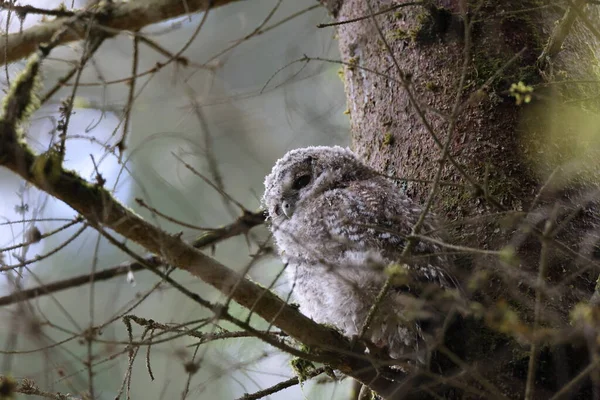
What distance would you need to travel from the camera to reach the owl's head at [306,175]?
323 centimetres

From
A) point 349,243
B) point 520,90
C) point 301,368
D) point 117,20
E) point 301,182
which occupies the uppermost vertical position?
point 117,20

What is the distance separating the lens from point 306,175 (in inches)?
136

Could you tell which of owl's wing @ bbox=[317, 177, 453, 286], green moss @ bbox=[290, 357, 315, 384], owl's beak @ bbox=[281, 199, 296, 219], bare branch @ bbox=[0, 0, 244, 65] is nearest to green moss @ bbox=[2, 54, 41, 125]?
bare branch @ bbox=[0, 0, 244, 65]

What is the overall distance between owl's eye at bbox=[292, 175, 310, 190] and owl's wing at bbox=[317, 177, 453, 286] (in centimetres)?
39

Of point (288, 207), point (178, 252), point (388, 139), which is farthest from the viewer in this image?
point (288, 207)

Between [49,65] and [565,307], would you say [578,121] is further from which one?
[49,65]

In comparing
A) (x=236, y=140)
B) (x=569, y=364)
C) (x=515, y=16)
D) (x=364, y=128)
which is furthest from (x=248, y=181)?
(x=569, y=364)

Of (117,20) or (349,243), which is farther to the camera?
(117,20)

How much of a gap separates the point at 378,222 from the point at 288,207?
0.77m

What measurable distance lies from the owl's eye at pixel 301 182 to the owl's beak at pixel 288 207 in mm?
99

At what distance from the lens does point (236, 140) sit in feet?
13.4

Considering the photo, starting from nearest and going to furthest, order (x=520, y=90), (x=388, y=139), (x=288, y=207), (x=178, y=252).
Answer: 1. (x=178, y=252)
2. (x=520, y=90)
3. (x=388, y=139)
4. (x=288, y=207)

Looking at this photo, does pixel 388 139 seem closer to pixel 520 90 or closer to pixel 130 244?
pixel 520 90

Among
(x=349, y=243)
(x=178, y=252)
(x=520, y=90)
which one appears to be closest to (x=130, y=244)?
(x=178, y=252)
